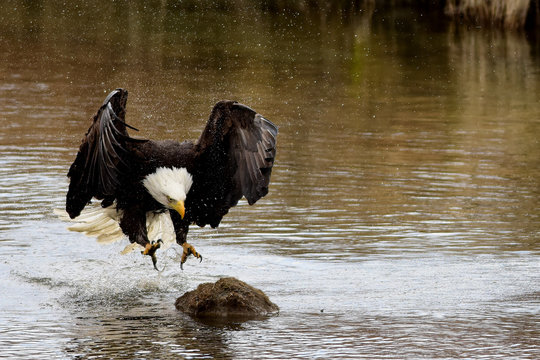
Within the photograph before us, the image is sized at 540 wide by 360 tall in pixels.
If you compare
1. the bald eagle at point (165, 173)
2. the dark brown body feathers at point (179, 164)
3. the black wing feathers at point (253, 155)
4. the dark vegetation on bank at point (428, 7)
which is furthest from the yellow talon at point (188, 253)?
the dark vegetation on bank at point (428, 7)

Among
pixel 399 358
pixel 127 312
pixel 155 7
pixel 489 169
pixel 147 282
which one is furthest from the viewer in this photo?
pixel 155 7

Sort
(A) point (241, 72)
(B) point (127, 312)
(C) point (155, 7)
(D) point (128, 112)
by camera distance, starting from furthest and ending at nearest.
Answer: (C) point (155, 7), (A) point (241, 72), (D) point (128, 112), (B) point (127, 312)

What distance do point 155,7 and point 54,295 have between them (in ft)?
74.0

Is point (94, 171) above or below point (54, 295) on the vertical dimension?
above

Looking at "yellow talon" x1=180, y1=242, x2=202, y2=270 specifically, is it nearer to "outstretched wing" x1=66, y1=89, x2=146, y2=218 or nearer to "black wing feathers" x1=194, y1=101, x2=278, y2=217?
"black wing feathers" x1=194, y1=101, x2=278, y2=217

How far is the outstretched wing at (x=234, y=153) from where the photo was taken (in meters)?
7.47

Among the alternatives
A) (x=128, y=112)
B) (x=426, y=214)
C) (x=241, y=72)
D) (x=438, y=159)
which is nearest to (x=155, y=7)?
(x=241, y=72)

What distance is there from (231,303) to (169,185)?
865mm

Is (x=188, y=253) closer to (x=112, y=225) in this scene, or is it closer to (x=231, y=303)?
(x=112, y=225)

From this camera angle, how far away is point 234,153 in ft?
25.1

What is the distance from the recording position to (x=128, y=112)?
1464cm

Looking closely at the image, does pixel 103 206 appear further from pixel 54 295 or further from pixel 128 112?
pixel 128 112

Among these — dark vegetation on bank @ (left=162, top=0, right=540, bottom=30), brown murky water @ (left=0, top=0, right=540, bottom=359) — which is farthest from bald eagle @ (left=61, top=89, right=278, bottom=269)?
dark vegetation on bank @ (left=162, top=0, right=540, bottom=30)

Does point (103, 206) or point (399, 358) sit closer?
point (399, 358)
